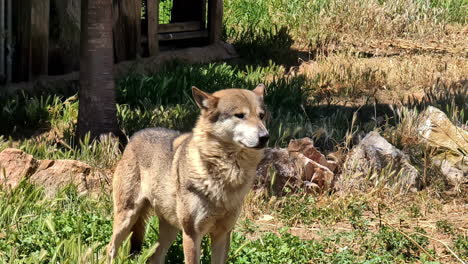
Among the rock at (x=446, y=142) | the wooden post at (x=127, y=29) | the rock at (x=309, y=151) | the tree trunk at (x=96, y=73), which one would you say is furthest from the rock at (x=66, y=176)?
the wooden post at (x=127, y=29)

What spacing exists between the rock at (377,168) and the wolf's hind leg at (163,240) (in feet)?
8.00

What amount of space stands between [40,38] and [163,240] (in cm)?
662

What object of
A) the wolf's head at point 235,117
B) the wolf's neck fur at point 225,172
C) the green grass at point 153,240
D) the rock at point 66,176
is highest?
the wolf's head at point 235,117

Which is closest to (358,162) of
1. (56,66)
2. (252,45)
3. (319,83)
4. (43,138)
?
(43,138)

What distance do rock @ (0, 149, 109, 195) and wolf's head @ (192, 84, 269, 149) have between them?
8.26ft

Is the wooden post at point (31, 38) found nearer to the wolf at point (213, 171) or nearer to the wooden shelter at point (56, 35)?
the wooden shelter at point (56, 35)

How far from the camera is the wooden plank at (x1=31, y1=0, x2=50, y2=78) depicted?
1190 centimetres

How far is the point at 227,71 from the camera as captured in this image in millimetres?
12648

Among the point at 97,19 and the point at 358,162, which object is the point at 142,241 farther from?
the point at 97,19

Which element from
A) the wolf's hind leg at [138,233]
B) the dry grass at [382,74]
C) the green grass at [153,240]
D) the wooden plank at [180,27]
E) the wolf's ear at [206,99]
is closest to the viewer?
the wolf's ear at [206,99]

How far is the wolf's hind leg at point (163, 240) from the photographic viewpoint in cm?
613

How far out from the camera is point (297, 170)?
810 centimetres

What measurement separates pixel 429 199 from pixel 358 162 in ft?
2.55

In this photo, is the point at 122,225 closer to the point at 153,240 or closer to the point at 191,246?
the point at 153,240
